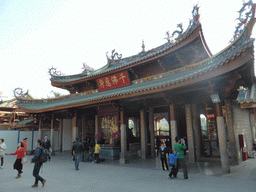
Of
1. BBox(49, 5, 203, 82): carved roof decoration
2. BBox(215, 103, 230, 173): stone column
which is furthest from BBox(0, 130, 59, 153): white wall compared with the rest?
BBox(215, 103, 230, 173): stone column

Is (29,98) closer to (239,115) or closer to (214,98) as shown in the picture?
(214,98)

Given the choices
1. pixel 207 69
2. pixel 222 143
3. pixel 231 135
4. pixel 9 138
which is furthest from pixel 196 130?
pixel 9 138

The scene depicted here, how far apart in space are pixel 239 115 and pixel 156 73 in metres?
5.27

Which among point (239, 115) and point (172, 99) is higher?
point (172, 99)

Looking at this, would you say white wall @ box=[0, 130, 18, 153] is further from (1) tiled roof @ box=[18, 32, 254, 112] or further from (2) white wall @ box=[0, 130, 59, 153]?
(1) tiled roof @ box=[18, 32, 254, 112]

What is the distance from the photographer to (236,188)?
4883 mm

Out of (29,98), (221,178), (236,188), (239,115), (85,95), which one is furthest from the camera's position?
(29,98)

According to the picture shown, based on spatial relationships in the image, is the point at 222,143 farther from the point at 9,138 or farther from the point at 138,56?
the point at 9,138

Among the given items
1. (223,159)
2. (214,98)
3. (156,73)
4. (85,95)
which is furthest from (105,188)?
(85,95)

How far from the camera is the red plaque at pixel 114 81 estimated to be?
39.8ft

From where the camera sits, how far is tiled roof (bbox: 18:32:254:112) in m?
6.12

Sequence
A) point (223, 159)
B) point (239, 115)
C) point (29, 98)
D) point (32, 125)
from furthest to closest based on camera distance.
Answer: point (32, 125) < point (29, 98) < point (239, 115) < point (223, 159)

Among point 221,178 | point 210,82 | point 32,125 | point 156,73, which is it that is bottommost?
point 221,178

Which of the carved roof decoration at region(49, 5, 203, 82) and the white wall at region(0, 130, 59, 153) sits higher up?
the carved roof decoration at region(49, 5, 203, 82)
